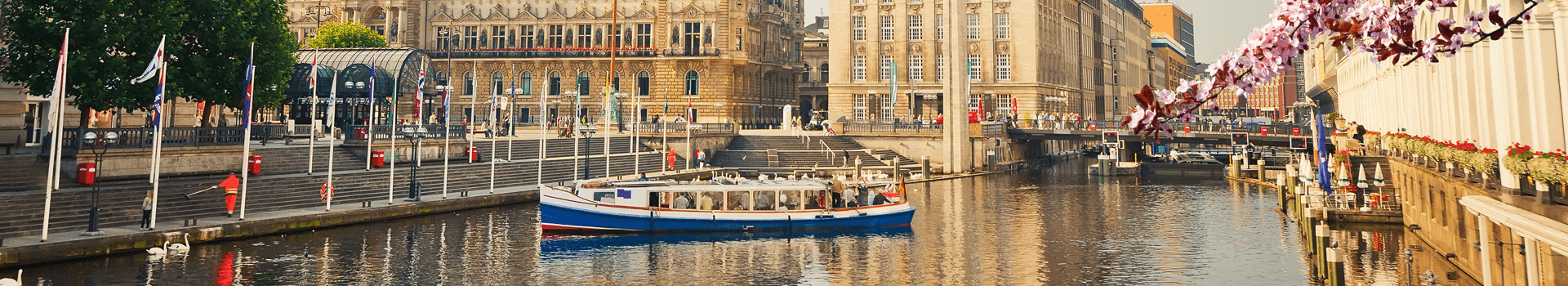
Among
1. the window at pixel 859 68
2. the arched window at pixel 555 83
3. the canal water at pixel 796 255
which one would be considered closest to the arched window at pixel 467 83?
the arched window at pixel 555 83

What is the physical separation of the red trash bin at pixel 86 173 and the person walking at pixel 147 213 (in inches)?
165

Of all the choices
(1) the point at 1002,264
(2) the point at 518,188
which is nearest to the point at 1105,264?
(1) the point at 1002,264

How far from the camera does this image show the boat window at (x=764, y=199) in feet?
140

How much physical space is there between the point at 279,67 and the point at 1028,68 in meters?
63.9

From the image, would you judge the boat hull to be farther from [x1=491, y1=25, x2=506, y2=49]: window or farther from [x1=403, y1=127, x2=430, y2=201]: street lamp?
[x1=491, y1=25, x2=506, y2=49]: window

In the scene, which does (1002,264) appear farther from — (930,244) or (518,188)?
(518,188)

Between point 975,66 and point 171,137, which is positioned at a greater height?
point 975,66

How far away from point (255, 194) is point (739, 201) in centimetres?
1793

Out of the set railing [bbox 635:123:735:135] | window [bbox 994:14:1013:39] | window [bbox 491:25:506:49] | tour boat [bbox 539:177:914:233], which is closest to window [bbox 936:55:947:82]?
window [bbox 994:14:1013:39]

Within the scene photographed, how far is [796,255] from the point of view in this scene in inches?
1433

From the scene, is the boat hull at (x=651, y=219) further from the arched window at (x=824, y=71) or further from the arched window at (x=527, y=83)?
the arched window at (x=824, y=71)

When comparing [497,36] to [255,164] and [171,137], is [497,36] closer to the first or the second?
[255,164]

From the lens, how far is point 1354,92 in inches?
2854

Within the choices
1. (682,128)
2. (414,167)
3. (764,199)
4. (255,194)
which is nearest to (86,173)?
(255,194)
